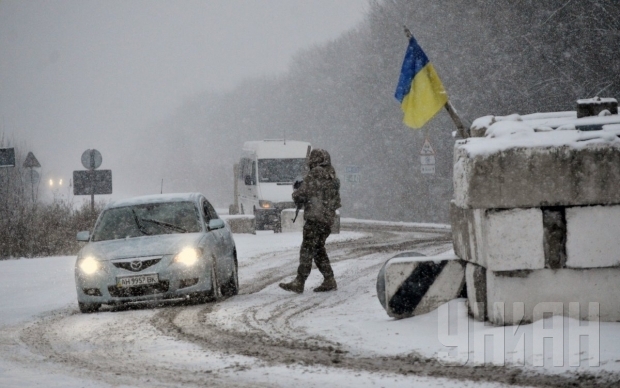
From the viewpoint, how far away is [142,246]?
12133 mm

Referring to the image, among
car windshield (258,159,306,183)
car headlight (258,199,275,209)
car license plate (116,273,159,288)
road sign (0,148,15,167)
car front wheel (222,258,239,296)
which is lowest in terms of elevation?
car front wheel (222,258,239,296)

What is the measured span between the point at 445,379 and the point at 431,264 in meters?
2.76

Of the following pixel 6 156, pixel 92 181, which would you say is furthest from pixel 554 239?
pixel 92 181

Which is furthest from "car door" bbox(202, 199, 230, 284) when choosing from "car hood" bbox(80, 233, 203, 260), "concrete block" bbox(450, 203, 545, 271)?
"concrete block" bbox(450, 203, 545, 271)

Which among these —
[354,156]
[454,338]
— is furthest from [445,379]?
[354,156]

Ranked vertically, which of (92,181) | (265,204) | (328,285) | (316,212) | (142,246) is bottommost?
(328,285)

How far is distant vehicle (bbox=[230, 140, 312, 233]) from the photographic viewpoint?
3253 centimetres

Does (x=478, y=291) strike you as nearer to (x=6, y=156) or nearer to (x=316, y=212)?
(x=316, y=212)

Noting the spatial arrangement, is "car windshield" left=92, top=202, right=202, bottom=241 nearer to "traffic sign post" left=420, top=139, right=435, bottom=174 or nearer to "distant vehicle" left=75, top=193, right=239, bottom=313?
"distant vehicle" left=75, top=193, right=239, bottom=313

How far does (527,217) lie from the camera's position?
8062 millimetres

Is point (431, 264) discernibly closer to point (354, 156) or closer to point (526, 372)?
point (526, 372)

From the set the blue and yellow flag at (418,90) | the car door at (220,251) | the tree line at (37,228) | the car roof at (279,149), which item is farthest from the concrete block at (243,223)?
the blue and yellow flag at (418,90)

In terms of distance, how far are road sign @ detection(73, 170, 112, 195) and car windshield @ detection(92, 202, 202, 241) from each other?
37.3ft

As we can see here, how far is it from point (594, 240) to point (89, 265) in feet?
21.3
